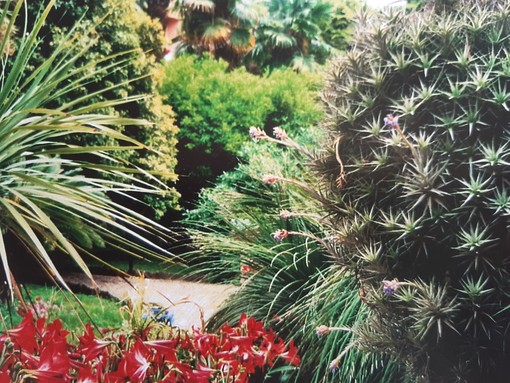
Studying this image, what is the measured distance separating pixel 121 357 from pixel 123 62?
589cm

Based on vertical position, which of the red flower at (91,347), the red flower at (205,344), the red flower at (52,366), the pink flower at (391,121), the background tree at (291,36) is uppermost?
the pink flower at (391,121)

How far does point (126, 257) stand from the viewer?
941 cm

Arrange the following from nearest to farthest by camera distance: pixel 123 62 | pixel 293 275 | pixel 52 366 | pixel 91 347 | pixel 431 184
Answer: pixel 52 366, pixel 91 347, pixel 431 184, pixel 293 275, pixel 123 62

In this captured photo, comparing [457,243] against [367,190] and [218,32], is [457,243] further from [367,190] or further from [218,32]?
[218,32]

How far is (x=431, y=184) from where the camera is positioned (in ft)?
9.84

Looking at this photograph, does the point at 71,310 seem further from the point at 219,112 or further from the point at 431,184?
the point at 219,112

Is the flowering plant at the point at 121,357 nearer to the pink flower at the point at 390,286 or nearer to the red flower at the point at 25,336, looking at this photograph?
the red flower at the point at 25,336

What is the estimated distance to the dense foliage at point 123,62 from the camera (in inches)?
291

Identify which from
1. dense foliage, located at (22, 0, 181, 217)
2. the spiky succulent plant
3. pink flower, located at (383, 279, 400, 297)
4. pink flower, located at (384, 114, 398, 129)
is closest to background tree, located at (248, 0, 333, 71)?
dense foliage, located at (22, 0, 181, 217)

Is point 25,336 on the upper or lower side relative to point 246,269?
upper

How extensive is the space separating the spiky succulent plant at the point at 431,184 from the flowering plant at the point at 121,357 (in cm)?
88

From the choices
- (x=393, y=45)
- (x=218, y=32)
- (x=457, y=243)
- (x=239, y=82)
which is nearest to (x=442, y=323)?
(x=457, y=243)

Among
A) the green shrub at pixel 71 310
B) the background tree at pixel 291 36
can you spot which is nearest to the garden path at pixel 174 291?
the green shrub at pixel 71 310

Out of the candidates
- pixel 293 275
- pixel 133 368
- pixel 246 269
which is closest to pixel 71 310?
pixel 246 269
